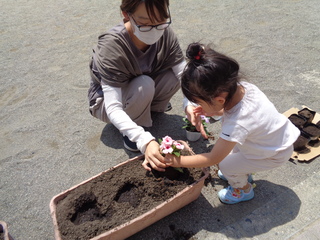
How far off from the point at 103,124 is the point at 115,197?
3.72 ft

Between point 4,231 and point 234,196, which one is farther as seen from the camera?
point 234,196

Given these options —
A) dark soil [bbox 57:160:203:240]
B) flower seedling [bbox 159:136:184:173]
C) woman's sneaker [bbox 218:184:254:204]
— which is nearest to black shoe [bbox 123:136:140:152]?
dark soil [bbox 57:160:203:240]

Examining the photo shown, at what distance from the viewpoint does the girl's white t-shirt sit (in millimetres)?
1566

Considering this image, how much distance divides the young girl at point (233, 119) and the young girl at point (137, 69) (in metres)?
0.40

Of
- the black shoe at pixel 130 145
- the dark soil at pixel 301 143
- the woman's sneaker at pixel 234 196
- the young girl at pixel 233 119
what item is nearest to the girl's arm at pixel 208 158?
the young girl at pixel 233 119

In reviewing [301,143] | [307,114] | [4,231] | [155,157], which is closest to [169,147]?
[155,157]

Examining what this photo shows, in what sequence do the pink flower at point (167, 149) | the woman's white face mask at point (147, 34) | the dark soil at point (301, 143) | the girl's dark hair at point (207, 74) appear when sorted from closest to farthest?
the girl's dark hair at point (207, 74) < the pink flower at point (167, 149) < the woman's white face mask at point (147, 34) < the dark soil at point (301, 143)

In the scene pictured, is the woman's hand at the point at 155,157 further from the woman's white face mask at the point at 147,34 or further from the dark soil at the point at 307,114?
the dark soil at the point at 307,114

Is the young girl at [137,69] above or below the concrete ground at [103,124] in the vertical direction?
above

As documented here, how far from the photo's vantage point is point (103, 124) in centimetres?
282

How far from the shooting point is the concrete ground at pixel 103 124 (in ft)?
6.34

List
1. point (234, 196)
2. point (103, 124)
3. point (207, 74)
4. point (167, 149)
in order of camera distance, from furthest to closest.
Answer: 1. point (103, 124)
2. point (234, 196)
3. point (167, 149)
4. point (207, 74)

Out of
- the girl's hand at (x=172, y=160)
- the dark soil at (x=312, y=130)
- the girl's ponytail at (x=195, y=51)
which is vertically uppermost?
the girl's ponytail at (x=195, y=51)

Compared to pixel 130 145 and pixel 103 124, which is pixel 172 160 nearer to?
pixel 130 145
